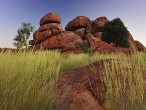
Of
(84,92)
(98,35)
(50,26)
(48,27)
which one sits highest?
(50,26)

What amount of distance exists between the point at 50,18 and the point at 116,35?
11.2 metres

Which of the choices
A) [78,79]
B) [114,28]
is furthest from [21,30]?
[78,79]

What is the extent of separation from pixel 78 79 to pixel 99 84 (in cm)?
57

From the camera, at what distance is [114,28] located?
4619 centimetres

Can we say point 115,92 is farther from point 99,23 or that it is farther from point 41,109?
point 99,23

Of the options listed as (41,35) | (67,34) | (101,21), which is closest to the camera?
(67,34)

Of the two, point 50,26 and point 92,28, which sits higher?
point 92,28

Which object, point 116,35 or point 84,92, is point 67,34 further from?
point 84,92

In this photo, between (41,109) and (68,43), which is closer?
(41,109)

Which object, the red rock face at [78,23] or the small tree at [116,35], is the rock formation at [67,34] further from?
the small tree at [116,35]

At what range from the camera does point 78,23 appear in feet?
159

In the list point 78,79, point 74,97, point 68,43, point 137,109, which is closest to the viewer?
point 137,109

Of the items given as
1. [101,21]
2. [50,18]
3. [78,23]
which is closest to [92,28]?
[101,21]

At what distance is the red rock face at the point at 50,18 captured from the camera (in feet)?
141
